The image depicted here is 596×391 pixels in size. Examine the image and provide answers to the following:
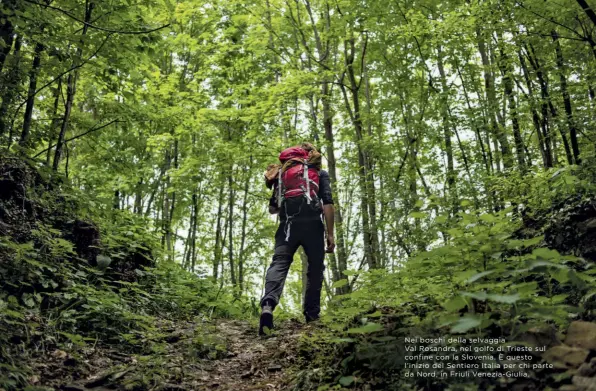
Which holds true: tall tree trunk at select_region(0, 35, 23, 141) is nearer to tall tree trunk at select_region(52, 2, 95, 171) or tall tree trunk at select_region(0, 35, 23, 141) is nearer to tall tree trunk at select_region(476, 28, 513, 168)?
tall tree trunk at select_region(52, 2, 95, 171)

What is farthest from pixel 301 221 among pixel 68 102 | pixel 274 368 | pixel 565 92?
pixel 565 92

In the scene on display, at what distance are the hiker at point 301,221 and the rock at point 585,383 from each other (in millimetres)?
3576

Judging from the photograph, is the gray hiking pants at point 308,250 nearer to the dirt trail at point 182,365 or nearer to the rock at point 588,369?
the dirt trail at point 182,365

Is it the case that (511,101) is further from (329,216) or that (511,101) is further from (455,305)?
(455,305)

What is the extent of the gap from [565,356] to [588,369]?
0.18 m

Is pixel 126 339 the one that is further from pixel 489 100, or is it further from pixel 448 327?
pixel 489 100

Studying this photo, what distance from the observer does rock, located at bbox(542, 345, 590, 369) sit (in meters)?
2.07

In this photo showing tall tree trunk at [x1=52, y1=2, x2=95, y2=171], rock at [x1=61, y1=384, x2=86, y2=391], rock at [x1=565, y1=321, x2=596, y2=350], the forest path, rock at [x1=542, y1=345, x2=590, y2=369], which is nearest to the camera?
rock at [x1=542, y1=345, x2=590, y2=369]

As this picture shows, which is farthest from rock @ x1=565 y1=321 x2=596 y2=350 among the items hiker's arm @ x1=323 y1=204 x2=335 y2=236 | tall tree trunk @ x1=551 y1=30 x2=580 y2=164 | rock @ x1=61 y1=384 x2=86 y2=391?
tall tree trunk @ x1=551 y1=30 x2=580 y2=164

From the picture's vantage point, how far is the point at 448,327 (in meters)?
2.71

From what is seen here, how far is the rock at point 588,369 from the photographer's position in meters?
1.93

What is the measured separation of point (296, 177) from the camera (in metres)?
5.63

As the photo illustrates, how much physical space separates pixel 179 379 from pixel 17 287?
6.16 feet

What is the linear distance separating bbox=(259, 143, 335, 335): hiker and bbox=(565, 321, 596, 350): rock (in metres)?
3.32
